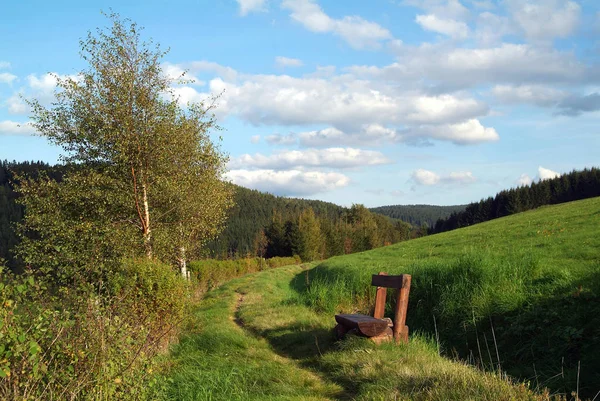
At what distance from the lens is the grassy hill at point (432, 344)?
579cm

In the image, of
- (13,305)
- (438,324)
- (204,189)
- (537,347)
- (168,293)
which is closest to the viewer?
(13,305)

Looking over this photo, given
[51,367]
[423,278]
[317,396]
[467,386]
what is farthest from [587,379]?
[51,367]

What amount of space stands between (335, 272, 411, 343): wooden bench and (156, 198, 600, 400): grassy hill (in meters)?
0.25

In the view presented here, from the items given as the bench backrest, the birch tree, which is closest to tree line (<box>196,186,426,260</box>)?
the birch tree

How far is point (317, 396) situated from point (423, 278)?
633cm

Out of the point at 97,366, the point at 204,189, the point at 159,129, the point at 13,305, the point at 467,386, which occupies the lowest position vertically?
the point at 467,386

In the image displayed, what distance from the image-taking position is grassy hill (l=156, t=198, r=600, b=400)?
5.79 metres

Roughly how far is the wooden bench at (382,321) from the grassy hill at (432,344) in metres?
0.25

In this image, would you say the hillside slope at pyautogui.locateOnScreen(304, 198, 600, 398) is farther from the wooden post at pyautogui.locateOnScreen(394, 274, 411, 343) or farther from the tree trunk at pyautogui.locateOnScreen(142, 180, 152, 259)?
the tree trunk at pyautogui.locateOnScreen(142, 180, 152, 259)

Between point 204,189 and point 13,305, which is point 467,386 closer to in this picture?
point 13,305

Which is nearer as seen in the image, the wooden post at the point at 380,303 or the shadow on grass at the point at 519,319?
the shadow on grass at the point at 519,319

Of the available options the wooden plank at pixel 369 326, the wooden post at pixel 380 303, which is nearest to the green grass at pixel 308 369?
the wooden plank at pixel 369 326

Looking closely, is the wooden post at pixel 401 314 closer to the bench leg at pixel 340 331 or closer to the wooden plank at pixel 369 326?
the wooden plank at pixel 369 326

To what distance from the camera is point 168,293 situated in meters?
9.33
